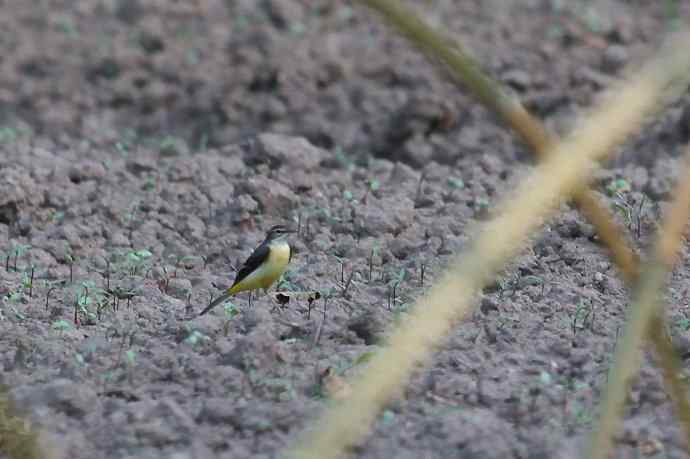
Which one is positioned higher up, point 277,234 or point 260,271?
point 277,234

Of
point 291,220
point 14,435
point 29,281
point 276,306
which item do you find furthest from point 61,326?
point 291,220

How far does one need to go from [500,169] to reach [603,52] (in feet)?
10.9

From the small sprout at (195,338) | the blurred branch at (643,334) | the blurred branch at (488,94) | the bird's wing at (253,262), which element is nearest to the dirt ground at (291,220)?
the small sprout at (195,338)

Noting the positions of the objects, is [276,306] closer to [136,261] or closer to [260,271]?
[260,271]

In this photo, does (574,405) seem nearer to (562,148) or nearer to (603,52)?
(562,148)

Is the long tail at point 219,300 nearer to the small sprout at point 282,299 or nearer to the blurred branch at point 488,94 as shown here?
the small sprout at point 282,299

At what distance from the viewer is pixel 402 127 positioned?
36.2ft

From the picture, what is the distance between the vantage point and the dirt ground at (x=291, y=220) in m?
5.06

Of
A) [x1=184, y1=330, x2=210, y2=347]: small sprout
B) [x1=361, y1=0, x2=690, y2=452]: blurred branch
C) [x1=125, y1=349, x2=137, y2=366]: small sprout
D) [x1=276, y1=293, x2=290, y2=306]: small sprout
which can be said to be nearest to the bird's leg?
[x1=276, y1=293, x2=290, y2=306]: small sprout

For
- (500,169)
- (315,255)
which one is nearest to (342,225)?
(315,255)

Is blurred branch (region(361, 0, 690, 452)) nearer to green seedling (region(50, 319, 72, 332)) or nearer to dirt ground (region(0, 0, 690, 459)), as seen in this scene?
dirt ground (region(0, 0, 690, 459))

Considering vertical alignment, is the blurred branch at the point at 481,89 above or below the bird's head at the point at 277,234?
below

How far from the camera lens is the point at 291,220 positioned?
8594 millimetres

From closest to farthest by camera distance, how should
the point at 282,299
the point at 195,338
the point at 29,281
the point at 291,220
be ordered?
the point at 195,338, the point at 282,299, the point at 29,281, the point at 291,220
